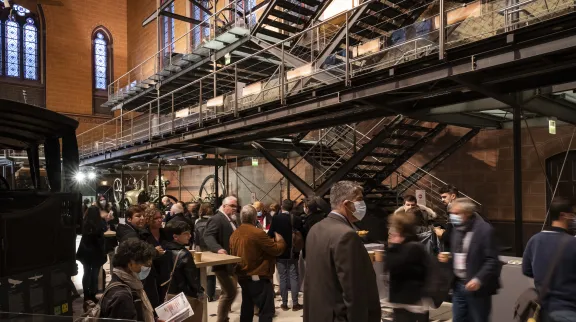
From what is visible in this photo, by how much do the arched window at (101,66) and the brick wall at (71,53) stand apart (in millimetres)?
335

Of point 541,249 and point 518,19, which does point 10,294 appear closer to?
point 541,249

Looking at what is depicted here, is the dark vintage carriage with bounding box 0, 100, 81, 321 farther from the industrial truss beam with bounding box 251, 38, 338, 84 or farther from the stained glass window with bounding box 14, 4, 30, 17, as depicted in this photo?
the stained glass window with bounding box 14, 4, 30, 17

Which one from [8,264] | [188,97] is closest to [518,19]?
[8,264]

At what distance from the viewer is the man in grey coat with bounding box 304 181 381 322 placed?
121 inches

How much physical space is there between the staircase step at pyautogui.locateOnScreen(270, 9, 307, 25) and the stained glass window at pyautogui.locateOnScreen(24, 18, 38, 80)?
2217cm

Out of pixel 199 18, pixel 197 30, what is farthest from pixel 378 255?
pixel 199 18

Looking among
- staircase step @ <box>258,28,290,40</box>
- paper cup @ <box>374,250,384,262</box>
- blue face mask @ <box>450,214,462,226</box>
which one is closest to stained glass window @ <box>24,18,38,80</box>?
staircase step @ <box>258,28,290,40</box>

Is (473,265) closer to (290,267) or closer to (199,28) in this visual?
(290,267)

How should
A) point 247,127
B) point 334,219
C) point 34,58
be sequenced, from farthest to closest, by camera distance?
point 34,58 < point 247,127 < point 334,219

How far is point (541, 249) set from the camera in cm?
380

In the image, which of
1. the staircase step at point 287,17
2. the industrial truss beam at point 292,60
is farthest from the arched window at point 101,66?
the staircase step at point 287,17

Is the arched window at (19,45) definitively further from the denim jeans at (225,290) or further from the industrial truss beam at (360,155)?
the denim jeans at (225,290)

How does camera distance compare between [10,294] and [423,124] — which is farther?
[423,124]

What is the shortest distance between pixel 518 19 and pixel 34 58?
2986 cm
